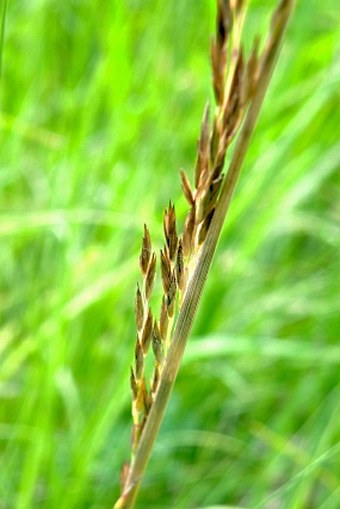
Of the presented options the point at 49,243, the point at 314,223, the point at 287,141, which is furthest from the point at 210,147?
the point at 314,223

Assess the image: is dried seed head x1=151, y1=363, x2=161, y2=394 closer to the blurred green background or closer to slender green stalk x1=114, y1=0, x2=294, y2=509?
slender green stalk x1=114, y1=0, x2=294, y2=509

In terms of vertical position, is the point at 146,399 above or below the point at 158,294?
below

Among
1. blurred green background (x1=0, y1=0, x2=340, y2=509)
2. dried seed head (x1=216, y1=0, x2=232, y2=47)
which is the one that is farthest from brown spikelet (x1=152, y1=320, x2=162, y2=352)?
blurred green background (x1=0, y1=0, x2=340, y2=509)

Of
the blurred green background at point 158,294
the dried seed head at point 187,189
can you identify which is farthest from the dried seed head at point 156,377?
the blurred green background at point 158,294

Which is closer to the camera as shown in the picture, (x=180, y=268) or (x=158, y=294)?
(x=180, y=268)

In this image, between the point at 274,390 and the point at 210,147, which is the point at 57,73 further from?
the point at 210,147

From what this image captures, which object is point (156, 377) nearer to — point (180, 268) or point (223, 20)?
point (180, 268)

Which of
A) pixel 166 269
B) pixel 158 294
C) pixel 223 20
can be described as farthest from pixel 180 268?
pixel 158 294

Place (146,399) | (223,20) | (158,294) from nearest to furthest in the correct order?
(223,20)
(146,399)
(158,294)
